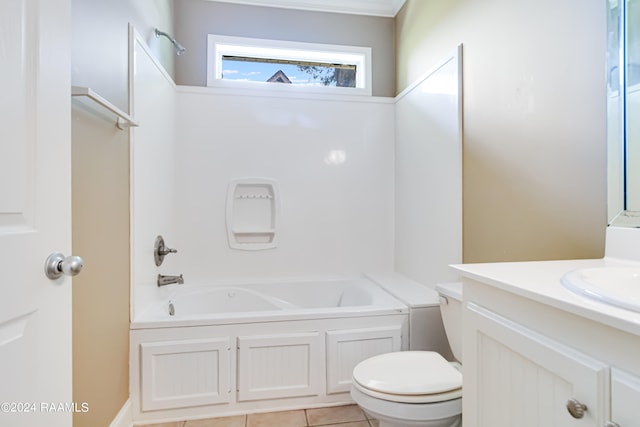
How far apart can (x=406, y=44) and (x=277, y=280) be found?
2.18m

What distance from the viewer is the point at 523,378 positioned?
77 cm

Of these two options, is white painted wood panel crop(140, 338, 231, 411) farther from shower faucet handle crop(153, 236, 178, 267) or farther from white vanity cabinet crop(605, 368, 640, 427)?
white vanity cabinet crop(605, 368, 640, 427)

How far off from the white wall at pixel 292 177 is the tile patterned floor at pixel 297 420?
1111 mm

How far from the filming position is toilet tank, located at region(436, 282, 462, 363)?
150 cm

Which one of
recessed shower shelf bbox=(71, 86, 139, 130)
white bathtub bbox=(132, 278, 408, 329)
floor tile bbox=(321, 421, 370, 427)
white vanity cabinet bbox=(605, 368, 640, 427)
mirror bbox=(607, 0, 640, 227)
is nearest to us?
white vanity cabinet bbox=(605, 368, 640, 427)

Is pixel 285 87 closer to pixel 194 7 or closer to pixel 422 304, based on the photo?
pixel 194 7

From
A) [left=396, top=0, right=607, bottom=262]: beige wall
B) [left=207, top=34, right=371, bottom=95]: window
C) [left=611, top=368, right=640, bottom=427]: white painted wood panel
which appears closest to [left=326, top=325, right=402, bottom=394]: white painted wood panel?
[left=396, top=0, right=607, bottom=262]: beige wall

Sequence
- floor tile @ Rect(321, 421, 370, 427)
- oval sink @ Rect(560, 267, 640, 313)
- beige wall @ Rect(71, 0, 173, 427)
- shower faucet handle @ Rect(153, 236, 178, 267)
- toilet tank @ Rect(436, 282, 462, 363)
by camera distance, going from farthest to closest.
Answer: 1. shower faucet handle @ Rect(153, 236, 178, 267)
2. floor tile @ Rect(321, 421, 370, 427)
3. toilet tank @ Rect(436, 282, 462, 363)
4. beige wall @ Rect(71, 0, 173, 427)
5. oval sink @ Rect(560, 267, 640, 313)

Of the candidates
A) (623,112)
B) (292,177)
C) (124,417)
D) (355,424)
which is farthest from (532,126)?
(124,417)

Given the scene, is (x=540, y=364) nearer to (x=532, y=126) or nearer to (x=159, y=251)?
(x=532, y=126)

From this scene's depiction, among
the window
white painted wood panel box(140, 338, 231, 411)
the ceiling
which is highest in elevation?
the ceiling

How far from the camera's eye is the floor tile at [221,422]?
1776mm

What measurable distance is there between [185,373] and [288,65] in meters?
2.43

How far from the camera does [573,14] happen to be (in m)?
1.22
